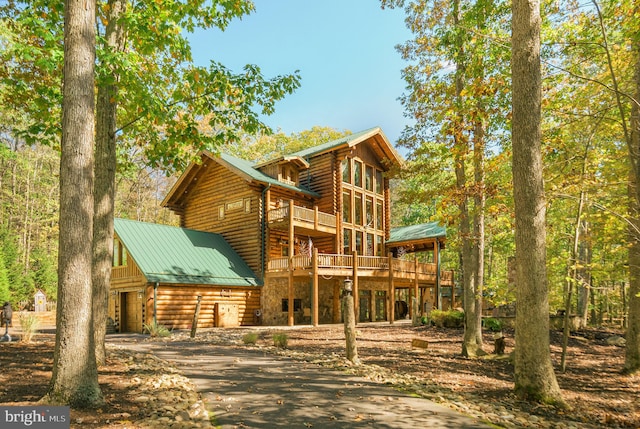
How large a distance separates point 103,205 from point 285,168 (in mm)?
18556

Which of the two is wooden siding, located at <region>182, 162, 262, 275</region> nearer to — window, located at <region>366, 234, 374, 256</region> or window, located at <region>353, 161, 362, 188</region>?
window, located at <region>353, 161, 362, 188</region>

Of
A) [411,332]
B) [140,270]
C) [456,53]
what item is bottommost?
[411,332]

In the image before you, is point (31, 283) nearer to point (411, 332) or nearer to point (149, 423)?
point (411, 332)

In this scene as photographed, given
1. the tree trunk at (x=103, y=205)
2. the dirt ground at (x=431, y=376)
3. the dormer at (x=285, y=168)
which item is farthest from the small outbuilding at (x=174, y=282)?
the tree trunk at (x=103, y=205)

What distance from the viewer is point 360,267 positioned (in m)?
25.4

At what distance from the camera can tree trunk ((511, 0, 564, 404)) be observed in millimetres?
7465

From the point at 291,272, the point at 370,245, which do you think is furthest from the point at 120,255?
the point at 370,245

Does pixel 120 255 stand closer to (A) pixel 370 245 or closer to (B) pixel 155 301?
(B) pixel 155 301

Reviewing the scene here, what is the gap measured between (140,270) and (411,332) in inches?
490

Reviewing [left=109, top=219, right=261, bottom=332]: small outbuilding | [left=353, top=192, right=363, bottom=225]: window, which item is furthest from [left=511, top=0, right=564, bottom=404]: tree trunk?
[left=353, top=192, right=363, bottom=225]: window

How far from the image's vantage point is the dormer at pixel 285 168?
26797 millimetres

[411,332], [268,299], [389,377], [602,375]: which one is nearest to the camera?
[389,377]

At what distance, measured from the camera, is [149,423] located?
5.35 m

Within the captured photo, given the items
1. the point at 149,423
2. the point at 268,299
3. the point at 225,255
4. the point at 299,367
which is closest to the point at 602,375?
the point at 299,367
